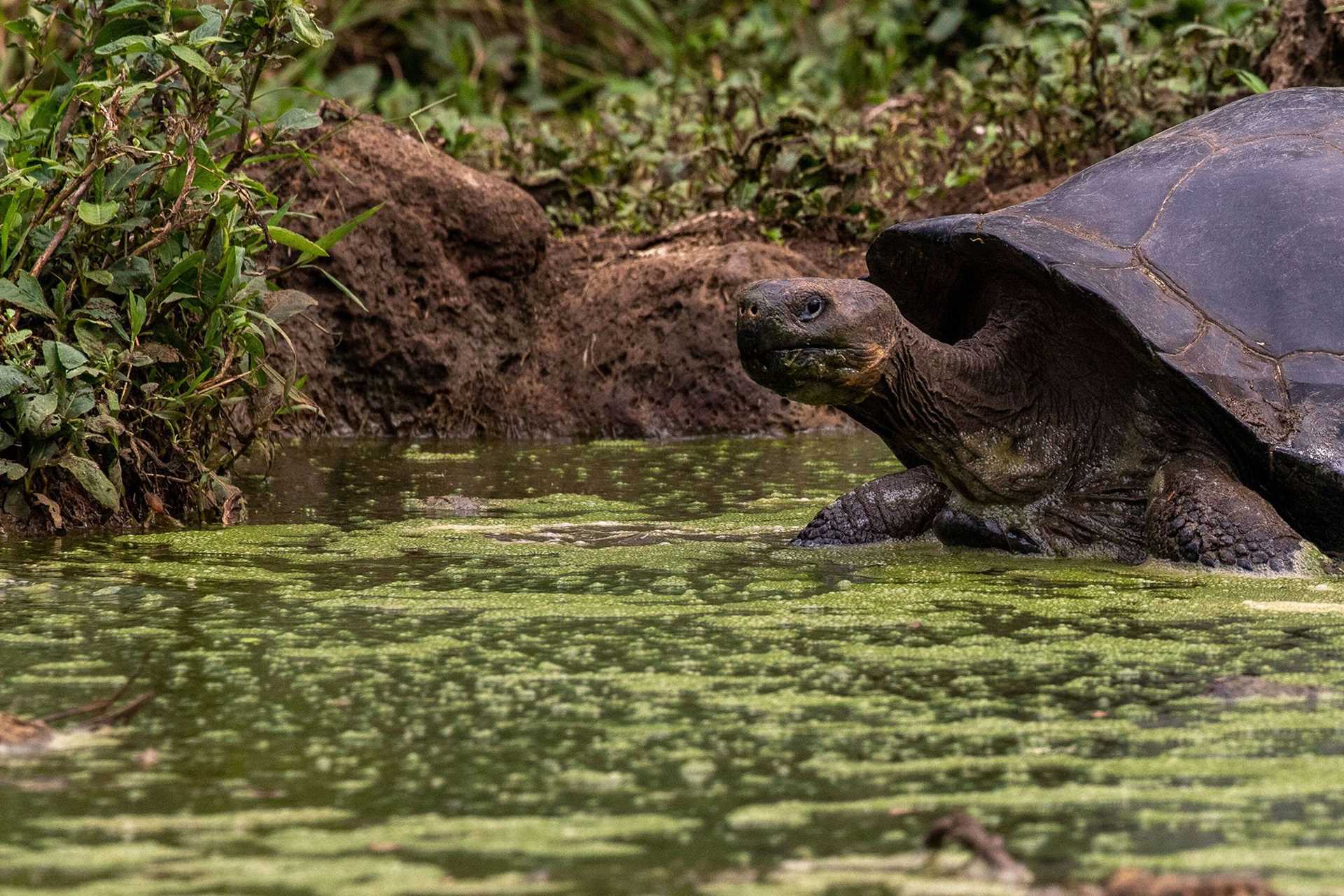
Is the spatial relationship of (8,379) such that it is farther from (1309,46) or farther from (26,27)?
(1309,46)

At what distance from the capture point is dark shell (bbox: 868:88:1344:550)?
448 cm

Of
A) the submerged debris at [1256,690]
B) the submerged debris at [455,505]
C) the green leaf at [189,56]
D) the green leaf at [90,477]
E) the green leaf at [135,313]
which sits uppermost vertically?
the green leaf at [189,56]

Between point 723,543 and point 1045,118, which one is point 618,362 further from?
point 723,543

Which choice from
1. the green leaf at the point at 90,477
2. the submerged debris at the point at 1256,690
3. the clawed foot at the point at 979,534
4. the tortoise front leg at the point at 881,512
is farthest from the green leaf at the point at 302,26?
the submerged debris at the point at 1256,690

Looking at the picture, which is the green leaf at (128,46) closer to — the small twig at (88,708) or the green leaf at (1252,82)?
the small twig at (88,708)

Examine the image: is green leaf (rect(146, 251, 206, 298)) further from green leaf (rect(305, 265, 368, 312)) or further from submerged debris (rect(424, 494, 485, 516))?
submerged debris (rect(424, 494, 485, 516))

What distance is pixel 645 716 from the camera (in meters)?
2.88

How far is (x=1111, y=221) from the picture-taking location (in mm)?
4961

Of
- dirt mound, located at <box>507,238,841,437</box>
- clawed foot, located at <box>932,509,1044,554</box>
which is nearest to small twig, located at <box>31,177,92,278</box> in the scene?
clawed foot, located at <box>932,509,1044,554</box>

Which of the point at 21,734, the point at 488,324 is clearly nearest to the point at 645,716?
the point at 21,734

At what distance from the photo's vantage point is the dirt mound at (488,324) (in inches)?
332

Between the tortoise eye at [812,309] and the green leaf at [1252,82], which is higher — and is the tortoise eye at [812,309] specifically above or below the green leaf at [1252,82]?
below

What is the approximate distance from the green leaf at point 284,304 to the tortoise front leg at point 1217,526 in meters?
2.48

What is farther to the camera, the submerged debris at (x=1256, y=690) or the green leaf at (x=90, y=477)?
the green leaf at (x=90, y=477)
